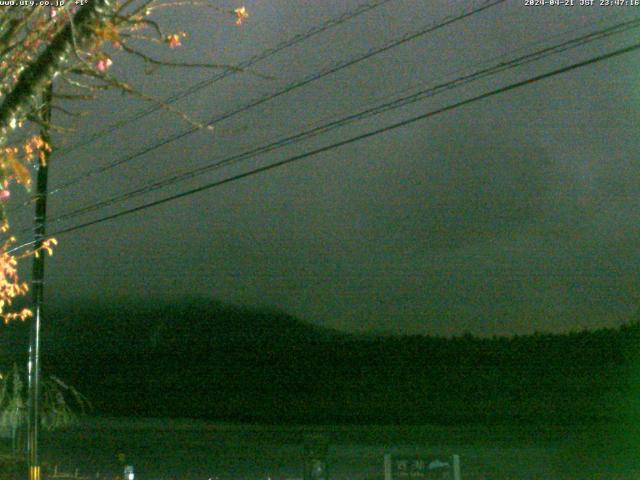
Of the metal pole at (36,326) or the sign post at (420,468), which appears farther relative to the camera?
the metal pole at (36,326)

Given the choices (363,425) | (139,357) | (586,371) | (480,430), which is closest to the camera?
(480,430)

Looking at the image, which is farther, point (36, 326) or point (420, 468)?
point (36, 326)

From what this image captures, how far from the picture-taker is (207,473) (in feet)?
131

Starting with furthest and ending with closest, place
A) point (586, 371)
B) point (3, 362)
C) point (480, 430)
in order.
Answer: point (586, 371) → point (480, 430) → point (3, 362)

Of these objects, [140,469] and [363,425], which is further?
[363,425]

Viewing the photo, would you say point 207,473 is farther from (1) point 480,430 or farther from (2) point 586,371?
(2) point 586,371

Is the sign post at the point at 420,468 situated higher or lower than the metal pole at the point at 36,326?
lower

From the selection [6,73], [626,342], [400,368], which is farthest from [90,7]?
[400,368]

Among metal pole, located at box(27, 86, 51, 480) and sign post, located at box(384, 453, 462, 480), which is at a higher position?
metal pole, located at box(27, 86, 51, 480)

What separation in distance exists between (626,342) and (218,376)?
133 feet

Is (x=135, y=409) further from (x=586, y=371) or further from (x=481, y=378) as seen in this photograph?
(x=586, y=371)

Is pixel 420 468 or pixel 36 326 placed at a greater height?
pixel 36 326

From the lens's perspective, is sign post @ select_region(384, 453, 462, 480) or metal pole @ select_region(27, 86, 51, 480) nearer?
sign post @ select_region(384, 453, 462, 480)

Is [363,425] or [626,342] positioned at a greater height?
[626,342]
